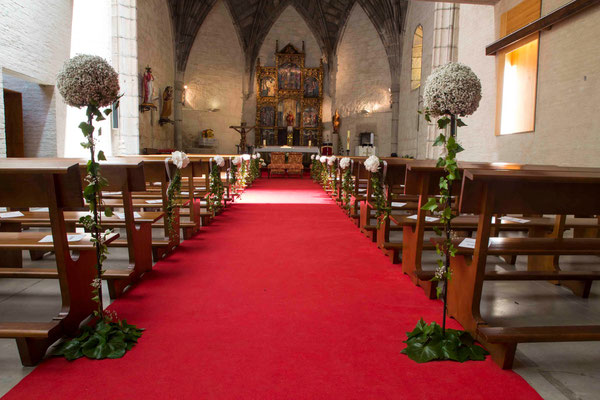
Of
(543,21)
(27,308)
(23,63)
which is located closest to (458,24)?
(543,21)

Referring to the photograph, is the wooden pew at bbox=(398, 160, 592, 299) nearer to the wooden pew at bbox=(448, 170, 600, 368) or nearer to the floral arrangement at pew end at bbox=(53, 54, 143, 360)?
the wooden pew at bbox=(448, 170, 600, 368)

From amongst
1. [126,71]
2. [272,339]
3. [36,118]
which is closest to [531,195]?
[272,339]

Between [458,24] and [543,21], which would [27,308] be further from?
[458,24]

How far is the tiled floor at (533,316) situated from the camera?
6.42 feet

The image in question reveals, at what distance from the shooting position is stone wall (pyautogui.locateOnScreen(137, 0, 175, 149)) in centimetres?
1296

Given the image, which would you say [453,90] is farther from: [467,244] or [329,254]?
[329,254]

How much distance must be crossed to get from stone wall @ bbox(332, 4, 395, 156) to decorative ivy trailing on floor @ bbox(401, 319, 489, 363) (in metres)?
17.0

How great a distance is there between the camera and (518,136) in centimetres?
734

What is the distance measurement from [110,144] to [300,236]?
8.50 m

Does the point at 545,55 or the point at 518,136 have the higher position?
the point at 545,55

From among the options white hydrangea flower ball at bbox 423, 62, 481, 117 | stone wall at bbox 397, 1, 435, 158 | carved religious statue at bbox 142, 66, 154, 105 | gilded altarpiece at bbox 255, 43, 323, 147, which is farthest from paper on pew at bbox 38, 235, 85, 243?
gilded altarpiece at bbox 255, 43, 323, 147

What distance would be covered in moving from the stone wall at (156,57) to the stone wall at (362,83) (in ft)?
27.0

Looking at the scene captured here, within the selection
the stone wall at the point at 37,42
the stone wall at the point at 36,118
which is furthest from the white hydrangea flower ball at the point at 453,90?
the stone wall at the point at 36,118

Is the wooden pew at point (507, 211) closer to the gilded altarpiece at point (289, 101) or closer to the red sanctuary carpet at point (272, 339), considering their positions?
the red sanctuary carpet at point (272, 339)
